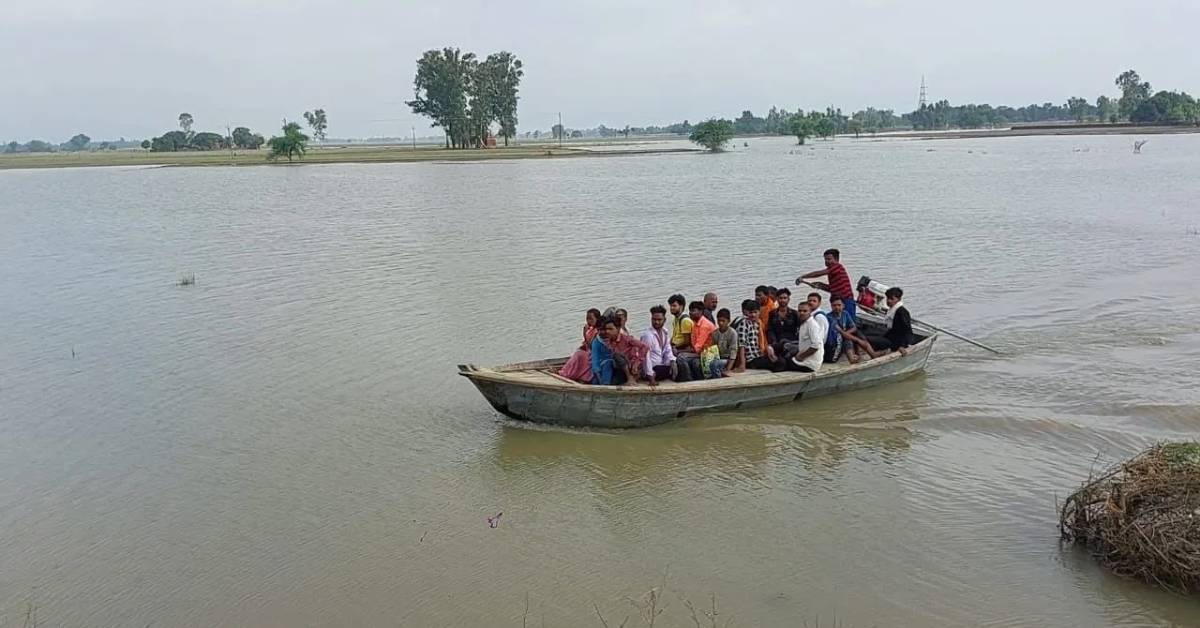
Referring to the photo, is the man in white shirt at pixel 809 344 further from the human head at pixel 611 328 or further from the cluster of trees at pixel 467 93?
the cluster of trees at pixel 467 93

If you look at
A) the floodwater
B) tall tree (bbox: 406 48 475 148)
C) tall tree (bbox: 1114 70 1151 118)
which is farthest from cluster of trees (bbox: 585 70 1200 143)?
the floodwater

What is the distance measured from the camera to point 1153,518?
6.17m

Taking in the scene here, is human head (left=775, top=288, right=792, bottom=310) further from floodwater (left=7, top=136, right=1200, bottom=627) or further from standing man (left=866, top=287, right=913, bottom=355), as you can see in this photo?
standing man (left=866, top=287, right=913, bottom=355)

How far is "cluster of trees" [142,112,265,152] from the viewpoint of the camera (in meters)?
115

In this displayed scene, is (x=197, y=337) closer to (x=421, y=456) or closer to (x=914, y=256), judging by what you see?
(x=421, y=456)

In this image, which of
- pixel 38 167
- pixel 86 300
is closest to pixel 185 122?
pixel 38 167

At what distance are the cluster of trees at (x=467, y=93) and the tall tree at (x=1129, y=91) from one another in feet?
260

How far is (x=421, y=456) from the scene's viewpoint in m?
9.53

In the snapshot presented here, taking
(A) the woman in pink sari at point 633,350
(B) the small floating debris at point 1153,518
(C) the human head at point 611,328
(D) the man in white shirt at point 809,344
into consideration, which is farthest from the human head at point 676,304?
(B) the small floating debris at point 1153,518

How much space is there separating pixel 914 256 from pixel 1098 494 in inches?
608

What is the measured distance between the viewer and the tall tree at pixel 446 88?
88500 mm

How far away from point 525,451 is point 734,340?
2673 mm

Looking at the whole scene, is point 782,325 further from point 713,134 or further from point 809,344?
point 713,134

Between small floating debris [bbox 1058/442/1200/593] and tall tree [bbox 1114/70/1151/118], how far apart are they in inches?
5068
